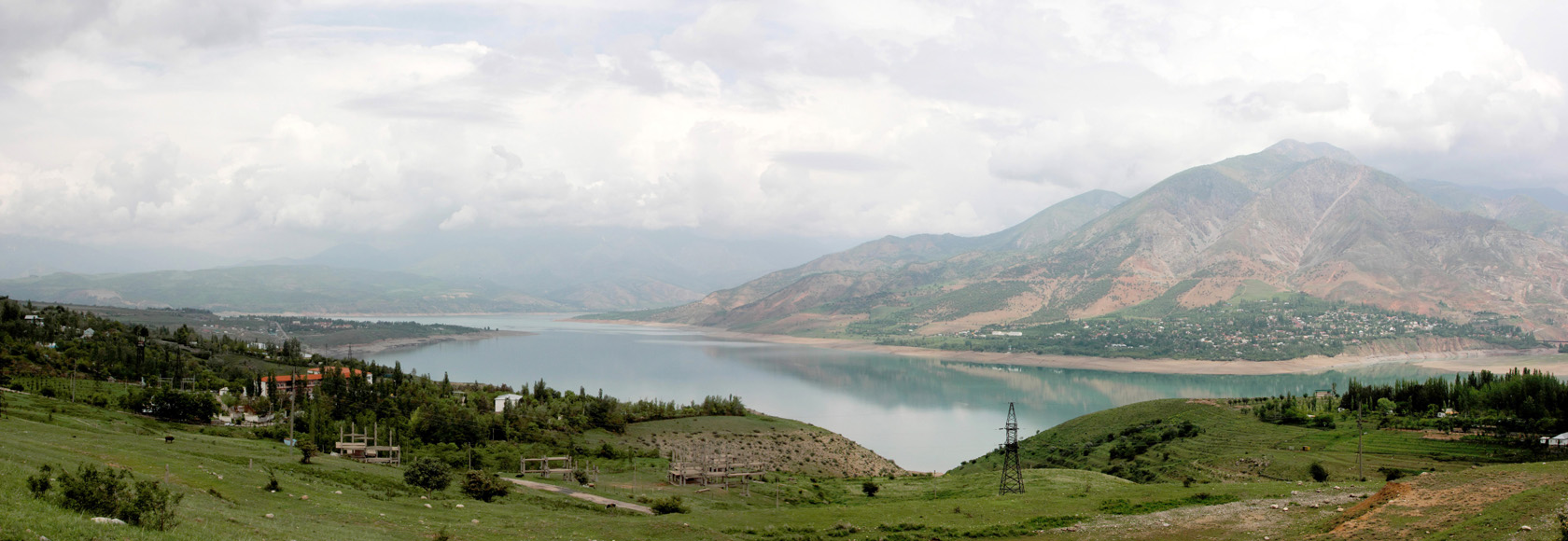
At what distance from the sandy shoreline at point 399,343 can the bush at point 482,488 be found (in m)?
91.8

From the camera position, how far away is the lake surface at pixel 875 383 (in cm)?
6725

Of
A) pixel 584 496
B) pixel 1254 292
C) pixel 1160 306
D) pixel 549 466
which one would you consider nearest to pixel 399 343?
pixel 549 466

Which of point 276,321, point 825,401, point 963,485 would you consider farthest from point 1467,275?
point 276,321

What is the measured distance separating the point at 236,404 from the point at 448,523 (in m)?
27.9

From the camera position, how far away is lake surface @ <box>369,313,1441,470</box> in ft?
221

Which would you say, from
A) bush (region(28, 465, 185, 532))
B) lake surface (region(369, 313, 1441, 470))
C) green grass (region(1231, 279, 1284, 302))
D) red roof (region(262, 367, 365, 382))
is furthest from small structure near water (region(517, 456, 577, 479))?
green grass (region(1231, 279, 1284, 302))

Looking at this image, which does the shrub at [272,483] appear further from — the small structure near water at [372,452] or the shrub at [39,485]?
the small structure near water at [372,452]

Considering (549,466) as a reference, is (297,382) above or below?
above

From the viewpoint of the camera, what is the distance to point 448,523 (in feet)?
49.9

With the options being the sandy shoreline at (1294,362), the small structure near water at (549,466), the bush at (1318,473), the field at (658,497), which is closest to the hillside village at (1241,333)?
the sandy shoreline at (1294,362)

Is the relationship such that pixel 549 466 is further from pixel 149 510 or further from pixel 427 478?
pixel 149 510

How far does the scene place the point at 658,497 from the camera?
79.9 feet

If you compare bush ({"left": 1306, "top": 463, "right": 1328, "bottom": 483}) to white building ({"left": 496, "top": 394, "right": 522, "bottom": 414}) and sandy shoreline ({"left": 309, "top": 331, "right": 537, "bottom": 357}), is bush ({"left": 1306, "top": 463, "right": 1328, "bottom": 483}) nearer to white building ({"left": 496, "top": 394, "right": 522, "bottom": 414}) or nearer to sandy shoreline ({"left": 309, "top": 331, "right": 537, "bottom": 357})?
white building ({"left": 496, "top": 394, "right": 522, "bottom": 414})

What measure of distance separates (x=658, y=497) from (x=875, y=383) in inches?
3156
